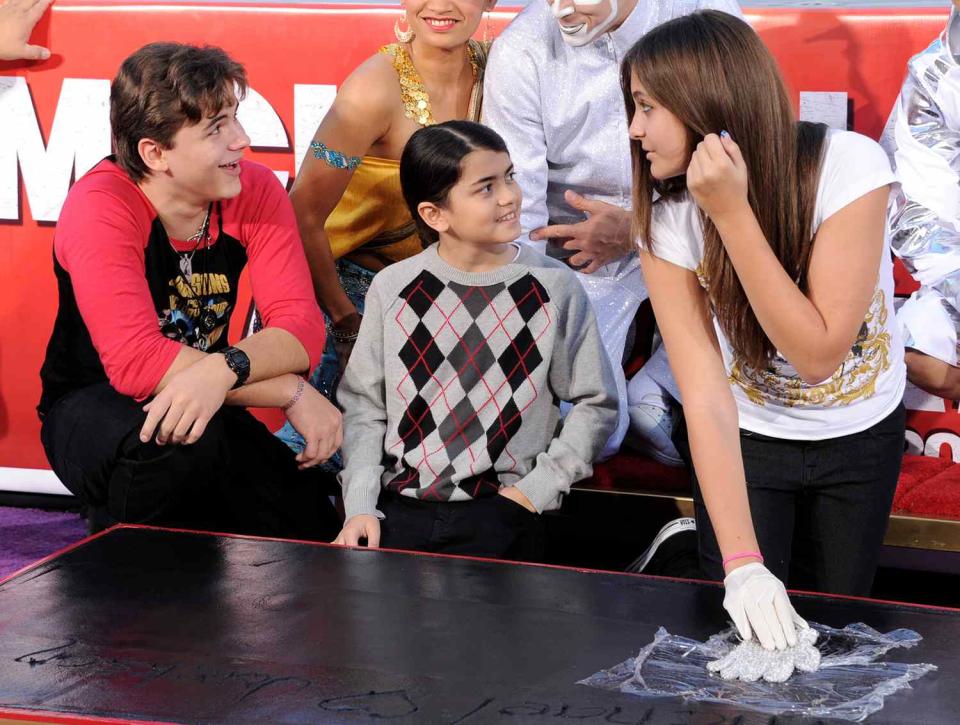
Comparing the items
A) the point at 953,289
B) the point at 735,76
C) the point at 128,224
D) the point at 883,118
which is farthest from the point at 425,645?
the point at 883,118

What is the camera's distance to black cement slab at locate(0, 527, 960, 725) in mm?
1194

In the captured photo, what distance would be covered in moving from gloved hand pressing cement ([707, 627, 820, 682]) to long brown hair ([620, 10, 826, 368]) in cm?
48

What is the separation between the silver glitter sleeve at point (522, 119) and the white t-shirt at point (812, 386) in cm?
69

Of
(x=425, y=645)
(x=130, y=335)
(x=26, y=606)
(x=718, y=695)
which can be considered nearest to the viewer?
(x=718, y=695)

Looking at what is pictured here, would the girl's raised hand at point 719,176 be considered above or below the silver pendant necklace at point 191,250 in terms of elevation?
above

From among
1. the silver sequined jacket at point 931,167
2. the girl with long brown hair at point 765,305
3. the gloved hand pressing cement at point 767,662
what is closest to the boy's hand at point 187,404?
the girl with long brown hair at point 765,305

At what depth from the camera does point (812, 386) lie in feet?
5.64

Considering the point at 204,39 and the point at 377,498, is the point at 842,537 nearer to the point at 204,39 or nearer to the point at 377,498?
the point at 377,498

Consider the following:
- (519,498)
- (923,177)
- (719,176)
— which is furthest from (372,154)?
(719,176)

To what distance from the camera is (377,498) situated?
206 centimetres

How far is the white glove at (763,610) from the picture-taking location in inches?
52.9

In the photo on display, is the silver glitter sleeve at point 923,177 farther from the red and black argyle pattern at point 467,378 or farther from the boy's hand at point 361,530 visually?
the boy's hand at point 361,530

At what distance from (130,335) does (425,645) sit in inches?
37.5

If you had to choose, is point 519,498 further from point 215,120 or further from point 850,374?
point 215,120
